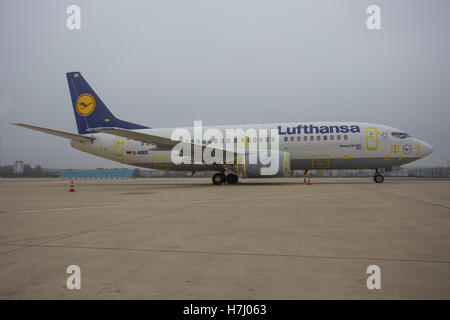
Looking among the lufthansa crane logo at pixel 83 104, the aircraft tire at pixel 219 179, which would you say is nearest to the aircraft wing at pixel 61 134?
the lufthansa crane logo at pixel 83 104

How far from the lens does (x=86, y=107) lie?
771 inches

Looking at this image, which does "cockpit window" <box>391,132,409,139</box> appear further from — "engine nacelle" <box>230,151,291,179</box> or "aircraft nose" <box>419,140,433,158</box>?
"engine nacelle" <box>230,151,291,179</box>

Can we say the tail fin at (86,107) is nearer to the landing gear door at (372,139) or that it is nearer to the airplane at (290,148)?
the airplane at (290,148)

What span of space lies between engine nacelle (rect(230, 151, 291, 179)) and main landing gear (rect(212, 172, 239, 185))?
243 centimetres

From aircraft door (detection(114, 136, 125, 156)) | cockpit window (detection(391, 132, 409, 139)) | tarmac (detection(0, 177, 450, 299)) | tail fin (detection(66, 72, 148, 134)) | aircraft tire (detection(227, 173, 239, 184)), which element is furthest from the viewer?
tail fin (detection(66, 72, 148, 134))

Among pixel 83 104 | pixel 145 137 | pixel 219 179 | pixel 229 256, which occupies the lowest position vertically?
pixel 229 256

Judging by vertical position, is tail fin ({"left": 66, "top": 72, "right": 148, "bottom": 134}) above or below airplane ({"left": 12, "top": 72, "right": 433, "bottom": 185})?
above

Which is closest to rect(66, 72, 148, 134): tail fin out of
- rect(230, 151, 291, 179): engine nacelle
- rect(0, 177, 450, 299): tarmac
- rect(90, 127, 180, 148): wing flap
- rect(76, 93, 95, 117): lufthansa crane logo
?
rect(76, 93, 95, 117): lufthansa crane logo

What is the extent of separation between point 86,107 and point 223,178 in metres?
10.9

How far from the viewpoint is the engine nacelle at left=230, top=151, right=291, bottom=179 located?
15125mm

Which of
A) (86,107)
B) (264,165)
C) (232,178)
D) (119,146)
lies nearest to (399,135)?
(264,165)

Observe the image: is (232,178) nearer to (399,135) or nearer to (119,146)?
(119,146)
